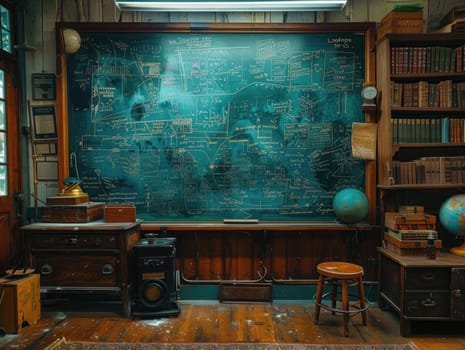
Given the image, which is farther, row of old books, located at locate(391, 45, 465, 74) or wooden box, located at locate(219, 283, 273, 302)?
wooden box, located at locate(219, 283, 273, 302)

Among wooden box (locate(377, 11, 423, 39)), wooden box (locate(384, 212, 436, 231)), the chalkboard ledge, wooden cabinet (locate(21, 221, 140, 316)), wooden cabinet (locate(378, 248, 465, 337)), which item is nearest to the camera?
wooden cabinet (locate(378, 248, 465, 337))

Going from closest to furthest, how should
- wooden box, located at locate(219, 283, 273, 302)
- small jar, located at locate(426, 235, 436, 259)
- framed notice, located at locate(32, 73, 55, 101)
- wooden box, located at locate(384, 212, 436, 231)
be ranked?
small jar, located at locate(426, 235, 436, 259) → wooden box, located at locate(384, 212, 436, 231) → wooden box, located at locate(219, 283, 273, 302) → framed notice, located at locate(32, 73, 55, 101)

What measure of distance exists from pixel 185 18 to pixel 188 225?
2173 mm

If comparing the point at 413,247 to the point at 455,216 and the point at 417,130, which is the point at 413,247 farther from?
the point at 417,130

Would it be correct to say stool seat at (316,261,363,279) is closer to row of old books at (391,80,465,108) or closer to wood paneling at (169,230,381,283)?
wood paneling at (169,230,381,283)

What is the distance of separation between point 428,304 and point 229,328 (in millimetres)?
1661

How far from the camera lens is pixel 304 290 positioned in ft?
12.2

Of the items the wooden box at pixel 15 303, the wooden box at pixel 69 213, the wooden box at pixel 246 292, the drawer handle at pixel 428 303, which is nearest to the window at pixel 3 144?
the wooden box at pixel 69 213

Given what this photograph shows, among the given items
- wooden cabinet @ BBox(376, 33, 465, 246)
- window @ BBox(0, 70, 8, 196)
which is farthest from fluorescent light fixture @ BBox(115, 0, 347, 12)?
window @ BBox(0, 70, 8, 196)

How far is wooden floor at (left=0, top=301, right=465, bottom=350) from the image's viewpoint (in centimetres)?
290

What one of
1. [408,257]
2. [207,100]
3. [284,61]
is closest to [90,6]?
[207,100]

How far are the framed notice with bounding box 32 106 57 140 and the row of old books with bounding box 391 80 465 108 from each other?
136 inches

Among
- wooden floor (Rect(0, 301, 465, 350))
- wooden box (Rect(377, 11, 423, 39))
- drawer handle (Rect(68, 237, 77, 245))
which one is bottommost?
wooden floor (Rect(0, 301, 465, 350))

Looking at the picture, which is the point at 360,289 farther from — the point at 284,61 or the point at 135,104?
the point at 135,104
